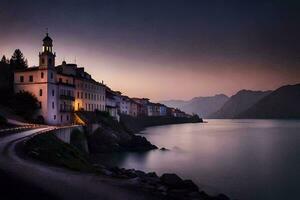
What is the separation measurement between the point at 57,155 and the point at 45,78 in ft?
142

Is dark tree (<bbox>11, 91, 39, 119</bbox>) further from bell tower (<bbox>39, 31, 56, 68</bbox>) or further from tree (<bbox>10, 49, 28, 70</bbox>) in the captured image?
tree (<bbox>10, 49, 28, 70</bbox>)

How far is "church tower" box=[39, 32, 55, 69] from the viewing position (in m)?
74.1

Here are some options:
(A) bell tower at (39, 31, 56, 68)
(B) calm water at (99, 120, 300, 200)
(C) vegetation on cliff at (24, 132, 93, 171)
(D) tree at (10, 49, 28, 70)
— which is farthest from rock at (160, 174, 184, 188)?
(D) tree at (10, 49, 28, 70)

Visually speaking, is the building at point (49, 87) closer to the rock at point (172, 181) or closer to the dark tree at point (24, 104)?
the dark tree at point (24, 104)

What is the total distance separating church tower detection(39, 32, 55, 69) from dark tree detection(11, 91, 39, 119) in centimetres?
805

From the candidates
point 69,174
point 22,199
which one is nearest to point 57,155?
point 69,174

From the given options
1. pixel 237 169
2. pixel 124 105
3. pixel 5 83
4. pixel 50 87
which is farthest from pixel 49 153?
pixel 124 105

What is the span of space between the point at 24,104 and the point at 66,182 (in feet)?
173

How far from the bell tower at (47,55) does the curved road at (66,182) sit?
47981 mm

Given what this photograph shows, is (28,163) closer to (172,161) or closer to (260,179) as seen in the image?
(260,179)

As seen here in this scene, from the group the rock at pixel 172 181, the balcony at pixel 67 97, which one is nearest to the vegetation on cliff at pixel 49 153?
the rock at pixel 172 181

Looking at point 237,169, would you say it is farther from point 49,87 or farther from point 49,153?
point 49,87

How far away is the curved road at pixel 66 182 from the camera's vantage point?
2117cm

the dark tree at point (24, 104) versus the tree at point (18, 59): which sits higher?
the tree at point (18, 59)
